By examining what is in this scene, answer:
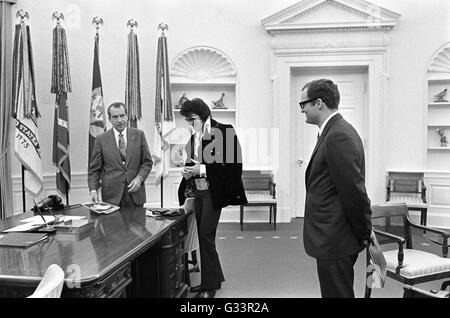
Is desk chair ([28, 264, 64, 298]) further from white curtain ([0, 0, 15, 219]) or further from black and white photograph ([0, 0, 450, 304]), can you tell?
white curtain ([0, 0, 15, 219])

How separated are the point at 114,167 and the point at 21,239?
1.03 m

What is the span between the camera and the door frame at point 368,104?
182 inches

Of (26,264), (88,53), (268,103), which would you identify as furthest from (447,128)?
(26,264)

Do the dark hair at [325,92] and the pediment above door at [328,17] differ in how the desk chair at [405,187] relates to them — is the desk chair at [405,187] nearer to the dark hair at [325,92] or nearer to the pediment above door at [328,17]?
the pediment above door at [328,17]

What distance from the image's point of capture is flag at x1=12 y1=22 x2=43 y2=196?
12.6 feet

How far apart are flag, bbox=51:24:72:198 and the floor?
171cm

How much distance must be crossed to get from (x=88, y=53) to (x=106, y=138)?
92.4 inches

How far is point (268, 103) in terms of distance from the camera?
481 centimetres

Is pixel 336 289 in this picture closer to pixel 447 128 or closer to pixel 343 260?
pixel 343 260

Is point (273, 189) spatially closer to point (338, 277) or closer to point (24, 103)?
point (24, 103)

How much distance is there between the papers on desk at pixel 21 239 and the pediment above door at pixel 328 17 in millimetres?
3668

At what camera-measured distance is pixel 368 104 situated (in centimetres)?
476

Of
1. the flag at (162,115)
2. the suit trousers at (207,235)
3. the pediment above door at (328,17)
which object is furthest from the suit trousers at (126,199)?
the pediment above door at (328,17)
